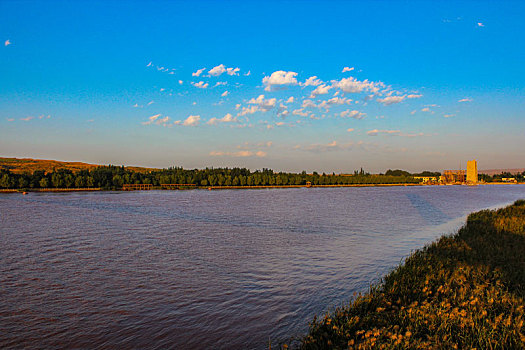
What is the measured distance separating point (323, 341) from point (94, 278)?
12964 mm

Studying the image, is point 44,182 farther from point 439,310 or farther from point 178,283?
point 439,310

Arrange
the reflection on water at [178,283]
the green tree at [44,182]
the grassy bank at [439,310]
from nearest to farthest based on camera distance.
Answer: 1. the grassy bank at [439,310]
2. the reflection on water at [178,283]
3. the green tree at [44,182]

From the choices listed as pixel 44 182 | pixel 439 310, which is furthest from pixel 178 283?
pixel 44 182

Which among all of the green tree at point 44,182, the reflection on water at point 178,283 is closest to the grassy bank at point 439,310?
the reflection on water at point 178,283

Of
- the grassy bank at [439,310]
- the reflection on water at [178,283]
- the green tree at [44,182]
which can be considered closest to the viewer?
the grassy bank at [439,310]

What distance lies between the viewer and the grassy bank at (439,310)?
27.2 feet

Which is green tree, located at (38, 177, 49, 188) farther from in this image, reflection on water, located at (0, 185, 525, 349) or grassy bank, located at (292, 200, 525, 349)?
grassy bank, located at (292, 200, 525, 349)

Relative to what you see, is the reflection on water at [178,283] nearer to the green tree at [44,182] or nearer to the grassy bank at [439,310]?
the grassy bank at [439,310]

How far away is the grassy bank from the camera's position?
8289mm

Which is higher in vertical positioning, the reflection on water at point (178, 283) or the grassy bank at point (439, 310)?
the grassy bank at point (439, 310)

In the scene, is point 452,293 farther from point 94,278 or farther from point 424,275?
point 94,278

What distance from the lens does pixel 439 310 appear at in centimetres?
983

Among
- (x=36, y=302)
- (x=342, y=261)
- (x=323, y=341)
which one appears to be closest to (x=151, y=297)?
(x=36, y=302)

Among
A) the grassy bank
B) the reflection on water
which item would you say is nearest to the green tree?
the reflection on water
